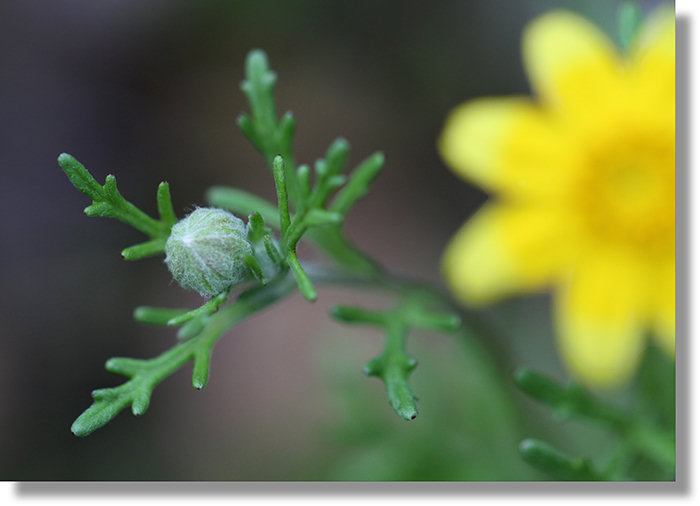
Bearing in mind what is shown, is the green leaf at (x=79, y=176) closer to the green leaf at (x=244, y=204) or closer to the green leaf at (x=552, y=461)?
the green leaf at (x=244, y=204)

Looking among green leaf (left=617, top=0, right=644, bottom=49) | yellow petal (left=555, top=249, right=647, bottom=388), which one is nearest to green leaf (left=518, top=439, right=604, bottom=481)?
yellow petal (left=555, top=249, right=647, bottom=388)

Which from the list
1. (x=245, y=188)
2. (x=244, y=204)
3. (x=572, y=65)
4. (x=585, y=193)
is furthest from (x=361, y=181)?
(x=245, y=188)

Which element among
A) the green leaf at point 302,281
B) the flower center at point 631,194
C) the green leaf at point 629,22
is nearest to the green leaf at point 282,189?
the green leaf at point 302,281

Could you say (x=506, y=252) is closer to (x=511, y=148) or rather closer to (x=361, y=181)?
(x=511, y=148)

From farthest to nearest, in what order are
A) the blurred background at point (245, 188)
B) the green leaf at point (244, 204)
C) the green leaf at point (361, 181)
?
the blurred background at point (245, 188) → the green leaf at point (244, 204) → the green leaf at point (361, 181)

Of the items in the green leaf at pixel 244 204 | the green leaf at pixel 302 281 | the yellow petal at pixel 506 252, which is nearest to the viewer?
the green leaf at pixel 302 281

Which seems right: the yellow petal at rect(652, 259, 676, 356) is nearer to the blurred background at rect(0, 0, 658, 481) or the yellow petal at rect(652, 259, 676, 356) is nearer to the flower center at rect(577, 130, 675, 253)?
the flower center at rect(577, 130, 675, 253)
